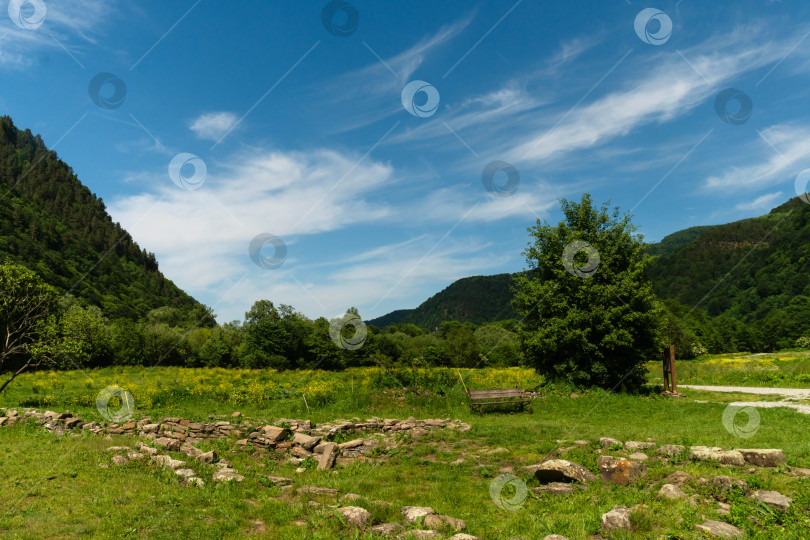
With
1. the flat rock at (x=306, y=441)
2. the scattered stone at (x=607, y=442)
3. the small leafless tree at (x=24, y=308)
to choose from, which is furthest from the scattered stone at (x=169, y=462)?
the small leafless tree at (x=24, y=308)

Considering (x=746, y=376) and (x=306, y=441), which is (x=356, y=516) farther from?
(x=746, y=376)

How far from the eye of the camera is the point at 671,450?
9453 millimetres

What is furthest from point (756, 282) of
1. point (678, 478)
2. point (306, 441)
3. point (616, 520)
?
point (616, 520)

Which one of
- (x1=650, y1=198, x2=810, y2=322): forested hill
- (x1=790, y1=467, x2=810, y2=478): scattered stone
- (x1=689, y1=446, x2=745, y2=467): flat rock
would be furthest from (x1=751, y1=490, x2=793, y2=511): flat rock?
(x1=650, y1=198, x2=810, y2=322): forested hill

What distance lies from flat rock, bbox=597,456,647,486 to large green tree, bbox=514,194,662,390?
1452 cm

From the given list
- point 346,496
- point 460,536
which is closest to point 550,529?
point 460,536

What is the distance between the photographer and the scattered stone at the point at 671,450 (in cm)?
933

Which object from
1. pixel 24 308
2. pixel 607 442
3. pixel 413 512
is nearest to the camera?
pixel 413 512

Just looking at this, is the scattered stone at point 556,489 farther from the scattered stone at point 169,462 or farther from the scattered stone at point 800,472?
the scattered stone at point 169,462

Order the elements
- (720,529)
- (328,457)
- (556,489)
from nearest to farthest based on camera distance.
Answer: (720,529), (556,489), (328,457)

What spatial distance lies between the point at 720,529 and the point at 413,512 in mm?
4584

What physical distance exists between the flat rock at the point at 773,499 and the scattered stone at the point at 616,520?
7.09 ft

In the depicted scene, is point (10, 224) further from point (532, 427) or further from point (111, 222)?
point (532, 427)

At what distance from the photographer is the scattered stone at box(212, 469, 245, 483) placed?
31.3 feet
